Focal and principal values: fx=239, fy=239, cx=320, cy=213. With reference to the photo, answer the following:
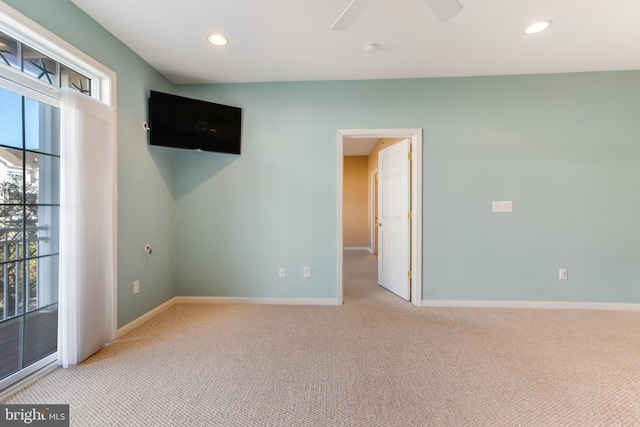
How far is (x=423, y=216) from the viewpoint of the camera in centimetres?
289

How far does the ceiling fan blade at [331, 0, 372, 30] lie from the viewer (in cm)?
134

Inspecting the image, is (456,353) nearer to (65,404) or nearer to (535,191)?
(535,191)

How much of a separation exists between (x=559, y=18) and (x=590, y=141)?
5.27 feet

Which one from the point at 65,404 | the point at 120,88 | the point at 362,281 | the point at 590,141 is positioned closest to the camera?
the point at 65,404

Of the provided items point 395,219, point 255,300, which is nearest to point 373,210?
point 395,219

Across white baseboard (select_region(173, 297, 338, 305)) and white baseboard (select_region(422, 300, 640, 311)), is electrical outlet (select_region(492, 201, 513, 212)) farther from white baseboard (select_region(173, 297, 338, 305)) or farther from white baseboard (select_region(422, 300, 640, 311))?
white baseboard (select_region(173, 297, 338, 305))

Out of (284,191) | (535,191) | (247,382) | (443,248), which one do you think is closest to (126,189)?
(284,191)

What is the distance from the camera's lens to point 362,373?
171cm

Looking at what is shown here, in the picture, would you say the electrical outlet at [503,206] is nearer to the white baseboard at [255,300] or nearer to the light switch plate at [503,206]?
the light switch plate at [503,206]

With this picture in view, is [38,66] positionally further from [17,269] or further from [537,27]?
[537,27]

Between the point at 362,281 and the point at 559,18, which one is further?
the point at 362,281

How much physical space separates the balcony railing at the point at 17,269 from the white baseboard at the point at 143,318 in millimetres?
672

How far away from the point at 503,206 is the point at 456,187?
58 cm

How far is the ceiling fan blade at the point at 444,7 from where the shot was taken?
1.27m
